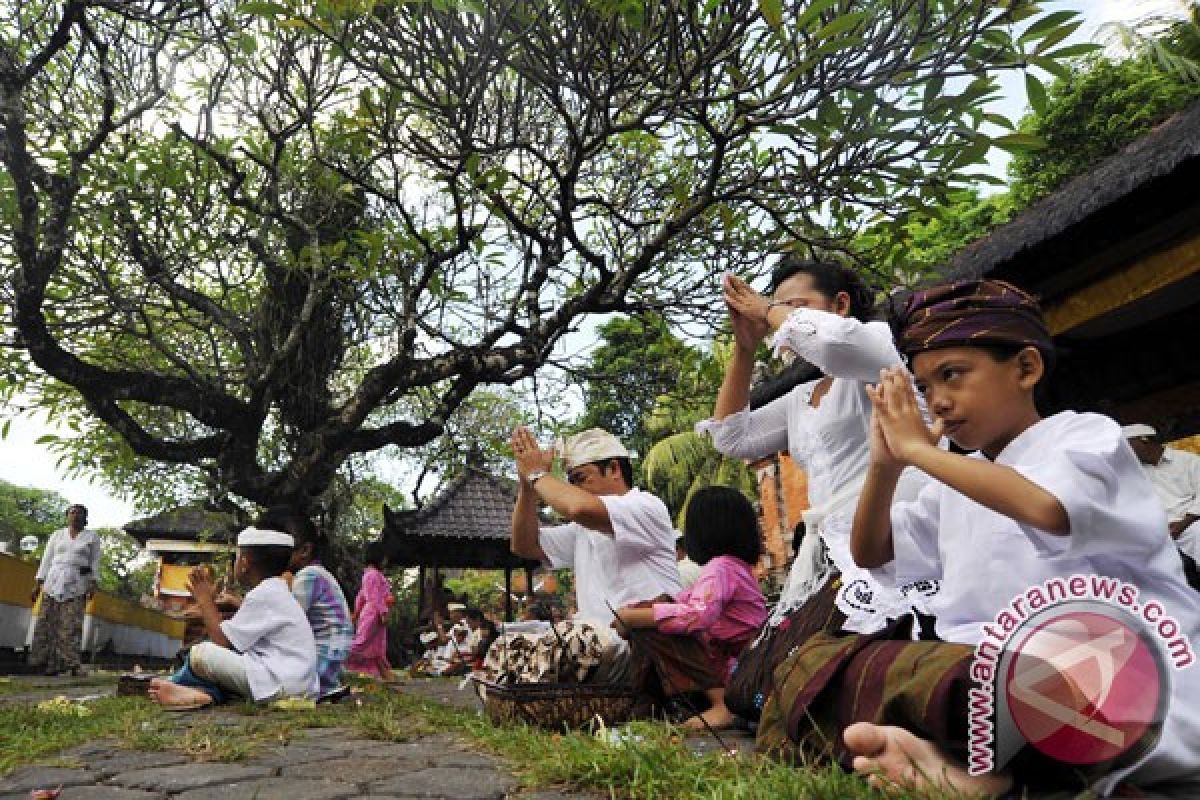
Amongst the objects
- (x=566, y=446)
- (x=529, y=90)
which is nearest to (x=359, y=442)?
(x=529, y=90)

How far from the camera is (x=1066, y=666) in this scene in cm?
159

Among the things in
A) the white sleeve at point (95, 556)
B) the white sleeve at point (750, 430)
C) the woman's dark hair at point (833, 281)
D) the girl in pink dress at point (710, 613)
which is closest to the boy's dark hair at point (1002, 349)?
the woman's dark hair at point (833, 281)

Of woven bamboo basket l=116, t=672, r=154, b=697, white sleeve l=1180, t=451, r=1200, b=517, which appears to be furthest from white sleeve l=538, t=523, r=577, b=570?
woven bamboo basket l=116, t=672, r=154, b=697

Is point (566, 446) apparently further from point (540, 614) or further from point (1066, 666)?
point (540, 614)

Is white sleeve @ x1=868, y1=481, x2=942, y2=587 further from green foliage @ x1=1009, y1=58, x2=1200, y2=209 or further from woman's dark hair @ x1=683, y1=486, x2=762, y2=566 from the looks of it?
green foliage @ x1=1009, y1=58, x2=1200, y2=209

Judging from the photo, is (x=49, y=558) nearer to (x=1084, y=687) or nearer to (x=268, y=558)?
(x=268, y=558)

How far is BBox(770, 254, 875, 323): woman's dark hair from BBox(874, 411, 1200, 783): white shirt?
1105 millimetres

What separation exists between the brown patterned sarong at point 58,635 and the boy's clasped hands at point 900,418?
1050 centimetres

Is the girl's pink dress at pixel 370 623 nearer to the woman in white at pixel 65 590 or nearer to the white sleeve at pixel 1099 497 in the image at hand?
the woman in white at pixel 65 590

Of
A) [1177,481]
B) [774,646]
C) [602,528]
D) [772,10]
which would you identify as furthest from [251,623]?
[1177,481]

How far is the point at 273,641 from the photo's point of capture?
17.4 ft

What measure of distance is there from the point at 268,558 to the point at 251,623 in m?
0.40

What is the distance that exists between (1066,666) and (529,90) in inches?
213

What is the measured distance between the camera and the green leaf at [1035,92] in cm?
354
